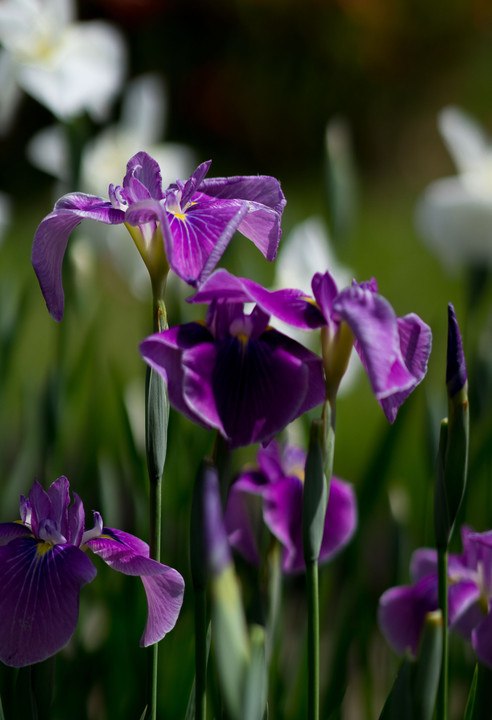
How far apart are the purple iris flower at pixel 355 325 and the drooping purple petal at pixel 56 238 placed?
0.23ft

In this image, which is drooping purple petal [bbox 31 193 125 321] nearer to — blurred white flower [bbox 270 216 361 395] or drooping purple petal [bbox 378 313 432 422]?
drooping purple petal [bbox 378 313 432 422]

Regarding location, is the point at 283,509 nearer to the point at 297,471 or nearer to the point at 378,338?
the point at 297,471

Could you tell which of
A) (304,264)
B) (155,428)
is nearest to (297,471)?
(155,428)

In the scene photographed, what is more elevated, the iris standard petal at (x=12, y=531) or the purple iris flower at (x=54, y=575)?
the iris standard petal at (x=12, y=531)

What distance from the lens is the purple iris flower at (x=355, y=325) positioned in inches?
15.8

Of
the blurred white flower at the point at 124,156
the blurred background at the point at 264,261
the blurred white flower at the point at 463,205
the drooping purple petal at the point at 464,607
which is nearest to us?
the drooping purple petal at the point at 464,607

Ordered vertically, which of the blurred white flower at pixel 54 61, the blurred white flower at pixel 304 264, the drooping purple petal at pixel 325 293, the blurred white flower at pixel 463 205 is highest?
the blurred white flower at pixel 54 61

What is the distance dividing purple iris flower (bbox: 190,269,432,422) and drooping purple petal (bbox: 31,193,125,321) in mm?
70

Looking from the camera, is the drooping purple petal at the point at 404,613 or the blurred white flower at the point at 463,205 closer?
the drooping purple petal at the point at 404,613

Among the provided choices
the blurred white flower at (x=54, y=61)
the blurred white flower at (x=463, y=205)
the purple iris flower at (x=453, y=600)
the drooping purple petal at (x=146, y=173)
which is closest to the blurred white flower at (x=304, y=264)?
the blurred white flower at (x=463, y=205)

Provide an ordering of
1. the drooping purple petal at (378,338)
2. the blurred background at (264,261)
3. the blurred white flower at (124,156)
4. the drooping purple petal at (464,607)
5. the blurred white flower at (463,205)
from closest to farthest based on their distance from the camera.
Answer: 1. the drooping purple petal at (378,338)
2. the drooping purple petal at (464,607)
3. the blurred background at (264,261)
4. the blurred white flower at (463,205)
5. the blurred white flower at (124,156)

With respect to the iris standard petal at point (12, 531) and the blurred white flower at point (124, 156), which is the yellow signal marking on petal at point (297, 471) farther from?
the blurred white flower at point (124, 156)

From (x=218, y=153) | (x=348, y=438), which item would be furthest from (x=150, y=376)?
(x=218, y=153)

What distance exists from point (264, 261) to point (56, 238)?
2.56 meters
